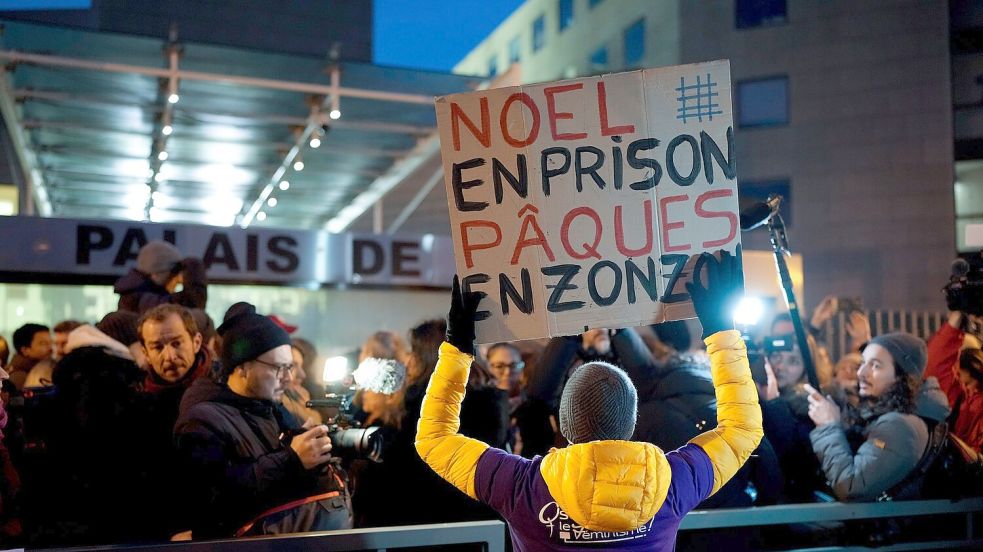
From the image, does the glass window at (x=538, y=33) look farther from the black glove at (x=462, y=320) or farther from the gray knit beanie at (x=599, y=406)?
the gray knit beanie at (x=599, y=406)

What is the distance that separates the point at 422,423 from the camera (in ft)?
9.61

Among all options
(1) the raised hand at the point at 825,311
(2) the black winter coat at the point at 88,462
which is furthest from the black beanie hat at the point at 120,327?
(1) the raised hand at the point at 825,311

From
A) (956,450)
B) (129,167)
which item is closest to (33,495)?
(956,450)

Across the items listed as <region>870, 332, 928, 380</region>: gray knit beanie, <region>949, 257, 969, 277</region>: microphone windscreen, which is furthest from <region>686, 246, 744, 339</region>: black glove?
<region>949, 257, 969, 277</region>: microphone windscreen

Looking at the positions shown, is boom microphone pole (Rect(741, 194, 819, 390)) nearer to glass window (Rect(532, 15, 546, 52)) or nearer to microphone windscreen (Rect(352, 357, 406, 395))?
microphone windscreen (Rect(352, 357, 406, 395))

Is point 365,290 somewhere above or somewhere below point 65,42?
below

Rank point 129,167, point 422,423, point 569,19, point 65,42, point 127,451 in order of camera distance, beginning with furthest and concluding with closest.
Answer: point 569,19 < point 129,167 < point 65,42 < point 127,451 < point 422,423

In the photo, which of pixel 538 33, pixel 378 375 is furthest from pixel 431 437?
pixel 538 33

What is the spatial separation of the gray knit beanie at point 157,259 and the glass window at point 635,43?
21973 mm

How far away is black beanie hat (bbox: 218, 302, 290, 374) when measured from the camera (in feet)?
12.6

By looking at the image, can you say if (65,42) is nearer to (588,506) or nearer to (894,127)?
(588,506)

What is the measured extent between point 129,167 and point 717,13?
52.3 feet

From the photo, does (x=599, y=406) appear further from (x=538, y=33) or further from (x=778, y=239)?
(x=538, y=33)

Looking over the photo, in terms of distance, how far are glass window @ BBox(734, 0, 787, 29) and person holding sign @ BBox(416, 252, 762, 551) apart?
22114 mm
